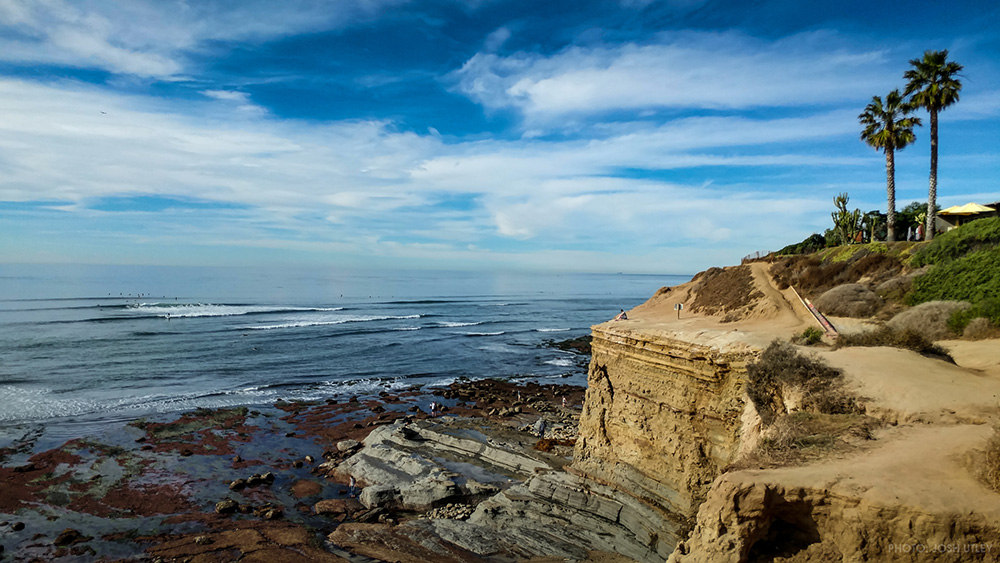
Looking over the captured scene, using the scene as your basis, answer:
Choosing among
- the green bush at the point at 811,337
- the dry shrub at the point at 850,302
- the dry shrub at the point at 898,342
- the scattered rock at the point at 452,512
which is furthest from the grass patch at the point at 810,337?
the scattered rock at the point at 452,512

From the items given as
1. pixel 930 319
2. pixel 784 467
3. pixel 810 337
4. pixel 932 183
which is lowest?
pixel 784 467

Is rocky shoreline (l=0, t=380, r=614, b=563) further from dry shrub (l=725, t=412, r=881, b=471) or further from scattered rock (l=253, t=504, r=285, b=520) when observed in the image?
dry shrub (l=725, t=412, r=881, b=471)

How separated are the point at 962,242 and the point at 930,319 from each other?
791cm

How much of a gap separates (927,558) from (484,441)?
55.7 feet

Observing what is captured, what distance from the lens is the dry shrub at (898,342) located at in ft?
38.4

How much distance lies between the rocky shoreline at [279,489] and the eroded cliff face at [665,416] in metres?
2.45

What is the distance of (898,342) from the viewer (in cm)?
1187

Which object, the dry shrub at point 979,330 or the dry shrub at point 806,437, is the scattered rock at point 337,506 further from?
the dry shrub at point 979,330

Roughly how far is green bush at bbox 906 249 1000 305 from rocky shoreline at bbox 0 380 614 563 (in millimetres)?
14192

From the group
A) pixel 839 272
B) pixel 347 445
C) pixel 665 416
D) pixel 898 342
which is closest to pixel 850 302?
pixel 839 272

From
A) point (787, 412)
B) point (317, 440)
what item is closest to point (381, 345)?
point (317, 440)

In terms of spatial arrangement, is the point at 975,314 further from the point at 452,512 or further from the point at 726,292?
the point at 452,512

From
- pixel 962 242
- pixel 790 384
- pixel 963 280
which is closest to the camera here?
pixel 790 384

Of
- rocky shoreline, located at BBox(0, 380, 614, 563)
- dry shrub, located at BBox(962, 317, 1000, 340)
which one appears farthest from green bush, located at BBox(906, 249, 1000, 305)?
rocky shoreline, located at BBox(0, 380, 614, 563)
